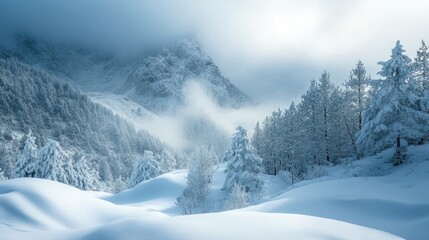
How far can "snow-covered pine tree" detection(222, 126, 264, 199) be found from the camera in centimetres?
3709

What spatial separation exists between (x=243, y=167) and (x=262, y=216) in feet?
98.5

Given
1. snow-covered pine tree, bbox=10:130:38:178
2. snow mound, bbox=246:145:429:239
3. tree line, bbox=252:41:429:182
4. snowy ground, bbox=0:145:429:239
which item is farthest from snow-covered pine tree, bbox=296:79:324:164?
snow-covered pine tree, bbox=10:130:38:178

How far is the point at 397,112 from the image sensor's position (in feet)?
84.2

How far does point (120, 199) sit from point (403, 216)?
3537 cm

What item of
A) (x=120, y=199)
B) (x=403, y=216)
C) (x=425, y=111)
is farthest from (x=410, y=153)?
(x=120, y=199)

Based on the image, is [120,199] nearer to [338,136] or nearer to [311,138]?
[311,138]

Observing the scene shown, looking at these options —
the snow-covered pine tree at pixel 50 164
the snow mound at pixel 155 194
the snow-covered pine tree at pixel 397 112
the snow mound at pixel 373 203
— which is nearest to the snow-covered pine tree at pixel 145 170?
the snow mound at pixel 155 194

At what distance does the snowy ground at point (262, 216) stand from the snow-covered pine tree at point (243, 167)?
1338cm

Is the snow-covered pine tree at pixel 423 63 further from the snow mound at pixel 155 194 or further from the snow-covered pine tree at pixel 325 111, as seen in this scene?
the snow mound at pixel 155 194

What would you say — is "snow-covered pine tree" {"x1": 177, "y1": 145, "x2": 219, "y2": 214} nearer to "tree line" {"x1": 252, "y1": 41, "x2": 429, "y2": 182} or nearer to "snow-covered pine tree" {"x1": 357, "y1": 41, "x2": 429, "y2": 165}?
"tree line" {"x1": 252, "y1": 41, "x2": 429, "y2": 182}

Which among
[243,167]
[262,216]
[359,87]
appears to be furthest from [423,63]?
[262,216]

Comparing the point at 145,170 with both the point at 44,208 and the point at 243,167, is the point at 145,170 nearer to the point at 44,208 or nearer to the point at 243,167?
the point at 243,167

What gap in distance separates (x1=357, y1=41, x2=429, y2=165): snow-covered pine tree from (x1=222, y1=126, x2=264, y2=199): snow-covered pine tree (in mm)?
14392

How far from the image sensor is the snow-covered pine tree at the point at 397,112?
25016 mm
